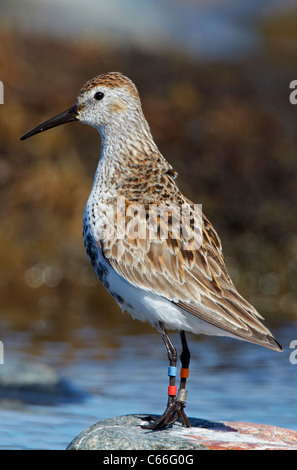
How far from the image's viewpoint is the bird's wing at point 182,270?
8.46 meters

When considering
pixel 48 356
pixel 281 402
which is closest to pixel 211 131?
pixel 48 356

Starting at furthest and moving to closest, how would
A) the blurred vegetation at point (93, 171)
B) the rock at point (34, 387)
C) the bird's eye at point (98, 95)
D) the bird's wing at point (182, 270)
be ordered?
the blurred vegetation at point (93, 171)
the rock at point (34, 387)
the bird's eye at point (98, 95)
the bird's wing at point (182, 270)

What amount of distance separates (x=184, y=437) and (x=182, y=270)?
1.55m

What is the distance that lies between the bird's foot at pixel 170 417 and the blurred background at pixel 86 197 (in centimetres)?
207

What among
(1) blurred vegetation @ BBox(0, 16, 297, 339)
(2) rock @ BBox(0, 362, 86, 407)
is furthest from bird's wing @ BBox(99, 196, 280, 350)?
(1) blurred vegetation @ BBox(0, 16, 297, 339)

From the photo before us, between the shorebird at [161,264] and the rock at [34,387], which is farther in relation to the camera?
the rock at [34,387]

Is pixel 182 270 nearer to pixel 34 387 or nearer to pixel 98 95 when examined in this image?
A: pixel 98 95

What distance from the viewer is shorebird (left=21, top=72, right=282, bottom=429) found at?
852 cm

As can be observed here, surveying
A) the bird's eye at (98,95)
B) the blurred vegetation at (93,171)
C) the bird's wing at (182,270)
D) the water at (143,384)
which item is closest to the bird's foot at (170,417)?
the bird's wing at (182,270)

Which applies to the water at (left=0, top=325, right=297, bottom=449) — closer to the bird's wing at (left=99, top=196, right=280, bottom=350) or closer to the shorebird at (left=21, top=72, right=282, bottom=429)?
the shorebird at (left=21, top=72, right=282, bottom=429)

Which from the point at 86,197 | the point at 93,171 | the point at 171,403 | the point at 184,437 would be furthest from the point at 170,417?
the point at 93,171

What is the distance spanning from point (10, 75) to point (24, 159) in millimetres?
6858

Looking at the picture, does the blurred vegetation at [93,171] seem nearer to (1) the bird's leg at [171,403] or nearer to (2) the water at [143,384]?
(2) the water at [143,384]
